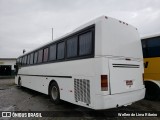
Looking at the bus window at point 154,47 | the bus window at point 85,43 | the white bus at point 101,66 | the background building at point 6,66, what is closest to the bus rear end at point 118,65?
the white bus at point 101,66

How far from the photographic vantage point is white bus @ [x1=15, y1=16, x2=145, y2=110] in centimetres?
490

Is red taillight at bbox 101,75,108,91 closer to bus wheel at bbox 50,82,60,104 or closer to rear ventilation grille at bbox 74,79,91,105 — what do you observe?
rear ventilation grille at bbox 74,79,91,105

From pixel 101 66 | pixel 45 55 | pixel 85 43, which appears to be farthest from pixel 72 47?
pixel 45 55

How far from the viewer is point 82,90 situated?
18.1 ft

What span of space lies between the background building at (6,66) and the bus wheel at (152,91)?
35412 mm

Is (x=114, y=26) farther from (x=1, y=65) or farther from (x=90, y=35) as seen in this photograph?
(x=1, y=65)

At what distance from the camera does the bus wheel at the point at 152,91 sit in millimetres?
7732

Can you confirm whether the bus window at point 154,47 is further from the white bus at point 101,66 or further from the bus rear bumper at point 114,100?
the bus rear bumper at point 114,100

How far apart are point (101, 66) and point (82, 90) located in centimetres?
119

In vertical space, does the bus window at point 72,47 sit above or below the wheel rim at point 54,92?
above

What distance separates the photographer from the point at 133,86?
19.0 feet

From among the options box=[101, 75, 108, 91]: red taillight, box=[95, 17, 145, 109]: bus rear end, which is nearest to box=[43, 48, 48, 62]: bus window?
box=[95, 17, 145, 109]: bus rear end

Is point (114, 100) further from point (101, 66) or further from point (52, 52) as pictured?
point (52, 52)

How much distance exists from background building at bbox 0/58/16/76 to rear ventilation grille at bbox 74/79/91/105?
35891 millimetres
